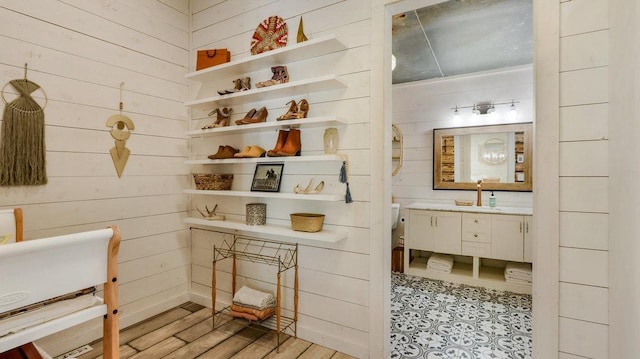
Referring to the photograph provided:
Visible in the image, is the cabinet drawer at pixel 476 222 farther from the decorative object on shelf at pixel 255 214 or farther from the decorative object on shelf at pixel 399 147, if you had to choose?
the decorative object on shelf at pixel 255 214

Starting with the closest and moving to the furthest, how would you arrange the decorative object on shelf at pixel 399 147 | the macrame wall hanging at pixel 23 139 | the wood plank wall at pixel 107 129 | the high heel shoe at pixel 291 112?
the macrame wall hanging at pixel 23 139
the wood plank wall at pixel 107 129
the high heel shoe at pixel 291 112
the decorative object on shelf at pixel 399 147

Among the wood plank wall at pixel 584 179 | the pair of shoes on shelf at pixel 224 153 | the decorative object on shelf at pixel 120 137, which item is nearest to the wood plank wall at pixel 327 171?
the pair of shoes on shelf at pixel 224 153

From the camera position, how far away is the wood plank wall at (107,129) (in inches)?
75.2

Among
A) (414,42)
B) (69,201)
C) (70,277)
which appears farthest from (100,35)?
(414,42)

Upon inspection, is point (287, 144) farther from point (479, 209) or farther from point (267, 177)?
point (479, 209)

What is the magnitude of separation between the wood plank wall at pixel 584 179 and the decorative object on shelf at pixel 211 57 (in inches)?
86.8

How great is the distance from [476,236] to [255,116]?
2667 mm

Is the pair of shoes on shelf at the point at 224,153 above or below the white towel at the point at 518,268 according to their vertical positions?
above

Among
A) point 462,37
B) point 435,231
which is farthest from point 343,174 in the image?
point 435,231

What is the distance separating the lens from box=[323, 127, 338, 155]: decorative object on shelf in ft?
6.72

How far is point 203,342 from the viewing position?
2121mm

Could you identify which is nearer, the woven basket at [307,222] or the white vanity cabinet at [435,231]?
the woven basket at [307,222]

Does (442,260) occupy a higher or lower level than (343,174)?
lower

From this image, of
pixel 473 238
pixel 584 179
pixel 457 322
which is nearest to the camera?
pixel 584 179
